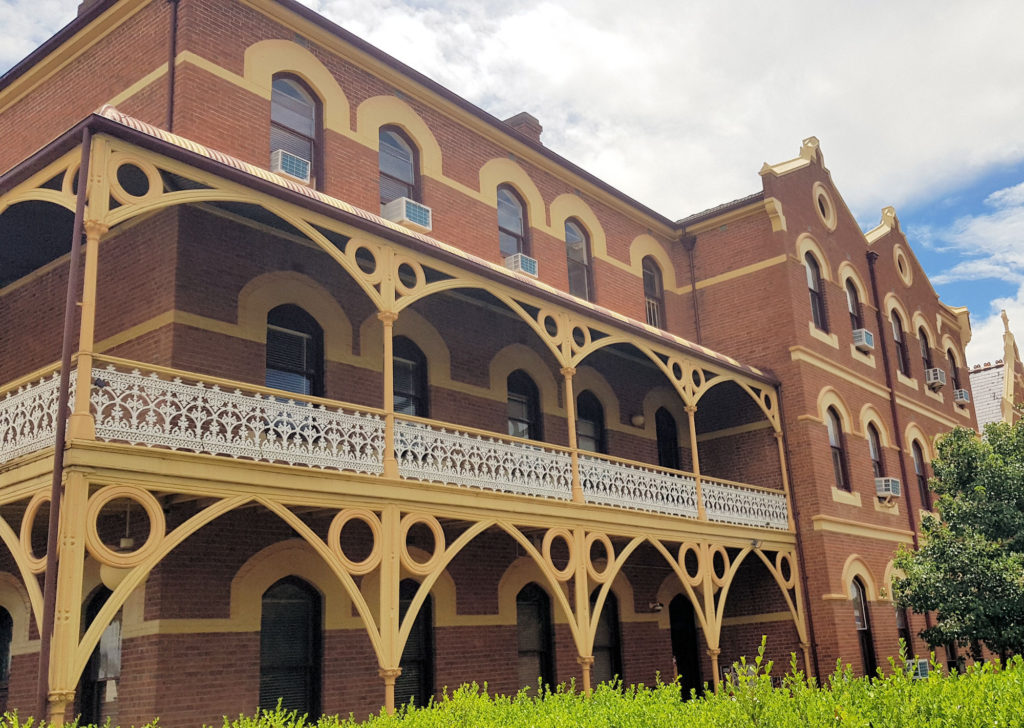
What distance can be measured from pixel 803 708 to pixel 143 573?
17.4 ft

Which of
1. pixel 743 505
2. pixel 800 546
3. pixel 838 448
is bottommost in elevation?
pixel 800 546

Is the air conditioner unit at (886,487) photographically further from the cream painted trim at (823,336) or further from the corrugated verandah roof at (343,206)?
the corrugated verandah roof at (343,206)

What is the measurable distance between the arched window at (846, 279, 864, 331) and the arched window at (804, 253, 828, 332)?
1.56 metres

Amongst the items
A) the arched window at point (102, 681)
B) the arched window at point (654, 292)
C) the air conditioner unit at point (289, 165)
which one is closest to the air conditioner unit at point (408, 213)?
the air conditioner unit at point (289, 165)

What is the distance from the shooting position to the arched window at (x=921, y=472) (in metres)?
A: 23.1

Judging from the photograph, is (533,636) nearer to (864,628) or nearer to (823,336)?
(864,628)

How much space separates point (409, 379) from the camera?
14.3 meters

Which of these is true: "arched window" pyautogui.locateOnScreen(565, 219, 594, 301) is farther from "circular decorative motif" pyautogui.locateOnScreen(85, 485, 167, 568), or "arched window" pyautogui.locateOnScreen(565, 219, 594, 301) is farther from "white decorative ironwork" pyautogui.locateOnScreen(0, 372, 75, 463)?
"circular decorative motif" pyautogui.locateOnScreen(85, 485, 167, 568)

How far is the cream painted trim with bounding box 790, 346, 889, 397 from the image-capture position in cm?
1883

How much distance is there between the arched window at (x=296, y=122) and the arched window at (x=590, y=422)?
652 centimetres

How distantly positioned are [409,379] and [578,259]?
5.64 meters

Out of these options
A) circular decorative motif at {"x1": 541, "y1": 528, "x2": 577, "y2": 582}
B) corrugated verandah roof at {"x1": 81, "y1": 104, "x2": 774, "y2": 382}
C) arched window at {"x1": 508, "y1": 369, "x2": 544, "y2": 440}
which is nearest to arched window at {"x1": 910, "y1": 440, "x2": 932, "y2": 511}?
corrugated verandah roof at {"x1": 81, "y1": 104, "x2": 774, "y2": 382}

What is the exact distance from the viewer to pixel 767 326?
769 inches

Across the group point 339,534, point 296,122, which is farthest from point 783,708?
point 296,122
